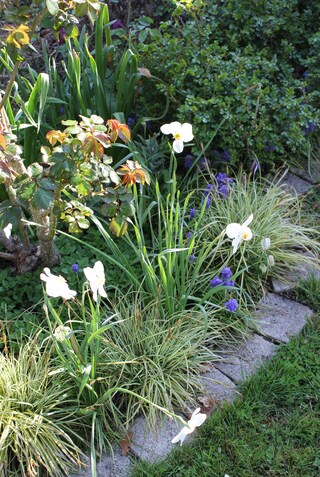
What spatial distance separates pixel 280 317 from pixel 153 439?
870mm

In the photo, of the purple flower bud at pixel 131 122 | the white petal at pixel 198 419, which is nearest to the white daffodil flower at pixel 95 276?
the white petal at pixel 198 419

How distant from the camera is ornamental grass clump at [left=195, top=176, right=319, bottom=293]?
119 inches

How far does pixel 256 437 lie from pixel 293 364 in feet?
1.28

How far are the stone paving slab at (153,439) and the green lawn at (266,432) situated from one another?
37 mm

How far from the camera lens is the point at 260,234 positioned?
3.11m

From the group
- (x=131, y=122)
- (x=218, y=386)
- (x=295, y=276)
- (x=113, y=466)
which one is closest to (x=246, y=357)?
(x=218, y=386)

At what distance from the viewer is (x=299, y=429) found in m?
2.46

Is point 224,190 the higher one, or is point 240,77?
point 240,77

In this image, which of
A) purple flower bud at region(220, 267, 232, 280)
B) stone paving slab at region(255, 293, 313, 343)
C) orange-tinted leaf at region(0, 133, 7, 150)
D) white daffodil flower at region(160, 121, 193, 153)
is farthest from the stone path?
orange-tinted leaf at region(0, 133, 7, 150)

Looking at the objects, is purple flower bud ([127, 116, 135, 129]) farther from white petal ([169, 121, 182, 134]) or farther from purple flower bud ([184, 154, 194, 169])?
white petal ([169, 121, 182, 134])

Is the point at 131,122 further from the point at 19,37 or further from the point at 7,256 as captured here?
the point at 19,37

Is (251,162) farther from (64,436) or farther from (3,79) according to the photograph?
(64,436)

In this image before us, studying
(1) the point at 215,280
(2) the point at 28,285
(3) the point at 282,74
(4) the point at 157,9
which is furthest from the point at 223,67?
(2) the point at 28,285

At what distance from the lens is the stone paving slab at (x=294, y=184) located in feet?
11.7
